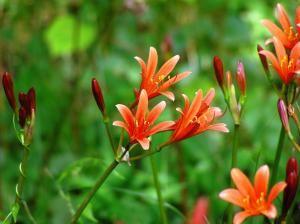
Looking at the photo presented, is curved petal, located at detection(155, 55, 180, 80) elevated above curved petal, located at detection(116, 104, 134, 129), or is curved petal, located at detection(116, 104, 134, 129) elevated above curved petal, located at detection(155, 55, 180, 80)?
curved petal, located at detection(155, 55, 180, 80)

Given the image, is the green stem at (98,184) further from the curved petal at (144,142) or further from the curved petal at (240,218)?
the curved petal at (240,218)

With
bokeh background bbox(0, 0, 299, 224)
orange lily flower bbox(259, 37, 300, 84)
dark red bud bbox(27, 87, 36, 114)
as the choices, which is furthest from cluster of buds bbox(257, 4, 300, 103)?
bokeh background bbox(0, 0, 299, 224)

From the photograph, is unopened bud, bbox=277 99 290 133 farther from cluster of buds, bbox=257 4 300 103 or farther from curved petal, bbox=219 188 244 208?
curved petal, bbox=219 188 244 208

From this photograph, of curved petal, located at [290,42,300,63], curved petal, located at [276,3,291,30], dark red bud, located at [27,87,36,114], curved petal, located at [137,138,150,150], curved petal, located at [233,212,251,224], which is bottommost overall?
curved petal, located at [233,212,251,224]

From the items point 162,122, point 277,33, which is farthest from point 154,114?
point 277,33

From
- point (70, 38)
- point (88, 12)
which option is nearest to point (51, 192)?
point (70, 38)

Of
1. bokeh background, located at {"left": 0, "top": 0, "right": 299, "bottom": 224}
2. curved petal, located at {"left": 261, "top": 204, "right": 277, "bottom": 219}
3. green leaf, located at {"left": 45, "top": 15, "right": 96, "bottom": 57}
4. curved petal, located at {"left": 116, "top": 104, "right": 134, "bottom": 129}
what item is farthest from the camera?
green leaf, located at {"left": 45, "top": 15, "right": 96, "bottom": 57}

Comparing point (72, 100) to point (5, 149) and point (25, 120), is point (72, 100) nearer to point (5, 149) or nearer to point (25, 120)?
point (5, 149)
